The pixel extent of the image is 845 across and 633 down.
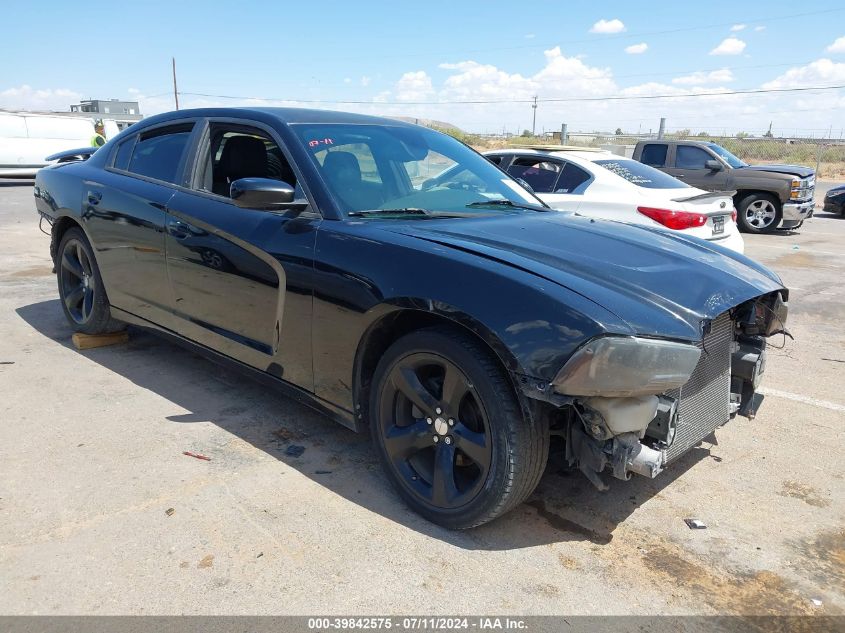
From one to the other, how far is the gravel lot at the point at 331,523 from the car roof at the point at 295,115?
1678 mm

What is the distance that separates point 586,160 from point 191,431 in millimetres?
5618

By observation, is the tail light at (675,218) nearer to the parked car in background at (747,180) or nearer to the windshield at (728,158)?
the parked car in background at (747,180)

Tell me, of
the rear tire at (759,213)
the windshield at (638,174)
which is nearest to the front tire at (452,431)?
the windshield at (638,174)

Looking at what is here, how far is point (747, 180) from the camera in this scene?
12.9m

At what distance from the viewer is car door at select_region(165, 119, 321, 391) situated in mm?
3262

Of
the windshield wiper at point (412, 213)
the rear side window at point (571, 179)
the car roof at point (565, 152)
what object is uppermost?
the car roof at point (565, 152)

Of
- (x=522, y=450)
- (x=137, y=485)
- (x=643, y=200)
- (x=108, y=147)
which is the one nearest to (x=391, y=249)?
(x=522, y=450)

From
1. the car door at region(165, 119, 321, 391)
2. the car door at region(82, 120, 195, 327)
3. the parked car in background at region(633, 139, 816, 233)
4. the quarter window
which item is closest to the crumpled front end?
the car door at region(165, 119, 321, 391)

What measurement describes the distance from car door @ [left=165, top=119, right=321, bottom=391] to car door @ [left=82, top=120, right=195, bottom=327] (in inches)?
6.4

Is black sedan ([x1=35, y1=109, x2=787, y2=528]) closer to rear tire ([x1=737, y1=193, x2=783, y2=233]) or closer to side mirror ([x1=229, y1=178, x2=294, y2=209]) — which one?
side mirror ([x1=229, y1=178, x2=294, y2=209])

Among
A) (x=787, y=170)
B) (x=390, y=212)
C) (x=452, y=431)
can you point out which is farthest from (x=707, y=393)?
(x=787, y=170)

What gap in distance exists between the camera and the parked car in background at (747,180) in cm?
1264

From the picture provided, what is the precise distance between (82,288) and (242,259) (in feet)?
7.82

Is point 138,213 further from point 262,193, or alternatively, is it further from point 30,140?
point 30,140
